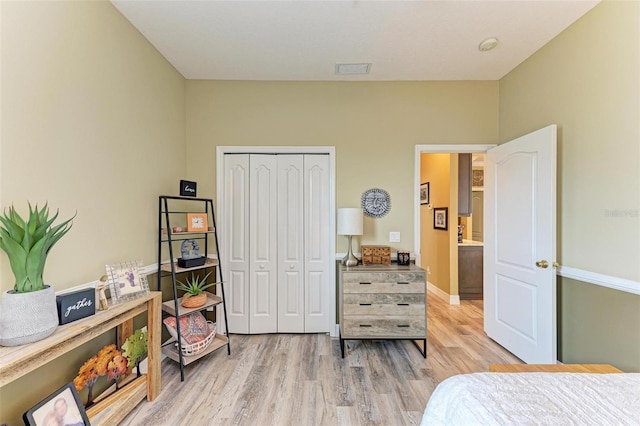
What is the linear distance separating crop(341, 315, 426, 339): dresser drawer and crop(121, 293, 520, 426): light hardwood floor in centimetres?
22

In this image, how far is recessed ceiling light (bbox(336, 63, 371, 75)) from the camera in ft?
8.62

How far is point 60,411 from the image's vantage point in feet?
4.33

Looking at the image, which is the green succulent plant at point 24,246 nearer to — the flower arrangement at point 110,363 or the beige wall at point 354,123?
the flower arrangement at point 110,363

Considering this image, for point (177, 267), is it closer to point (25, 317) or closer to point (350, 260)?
point (25, 317)

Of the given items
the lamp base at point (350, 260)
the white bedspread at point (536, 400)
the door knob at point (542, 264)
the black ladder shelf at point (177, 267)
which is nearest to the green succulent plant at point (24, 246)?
the black ladder shelf at point (177, 267)

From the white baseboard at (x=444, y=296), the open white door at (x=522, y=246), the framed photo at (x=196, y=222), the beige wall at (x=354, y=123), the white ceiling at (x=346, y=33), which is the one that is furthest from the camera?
the white baseboard at (x=444, y=296)

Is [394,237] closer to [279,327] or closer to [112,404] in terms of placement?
[279,327]

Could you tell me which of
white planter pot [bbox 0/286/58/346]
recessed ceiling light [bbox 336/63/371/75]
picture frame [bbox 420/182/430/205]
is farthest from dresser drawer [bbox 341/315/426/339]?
picture frame [bbox 420/182/430/205]

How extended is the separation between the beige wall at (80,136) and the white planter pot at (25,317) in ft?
0.71

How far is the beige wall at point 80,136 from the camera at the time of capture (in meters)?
1.31

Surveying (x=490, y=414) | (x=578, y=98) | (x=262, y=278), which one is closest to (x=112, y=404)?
(x=262, y=278)

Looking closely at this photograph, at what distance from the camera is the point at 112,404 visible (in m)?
1.64

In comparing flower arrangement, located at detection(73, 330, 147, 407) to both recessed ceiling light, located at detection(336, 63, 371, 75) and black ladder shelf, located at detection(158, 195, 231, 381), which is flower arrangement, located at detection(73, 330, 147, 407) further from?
recessed ceiling light, located at detection(336, 63, 371, 75)

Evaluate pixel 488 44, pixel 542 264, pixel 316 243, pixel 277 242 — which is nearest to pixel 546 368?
pixel 542 264
